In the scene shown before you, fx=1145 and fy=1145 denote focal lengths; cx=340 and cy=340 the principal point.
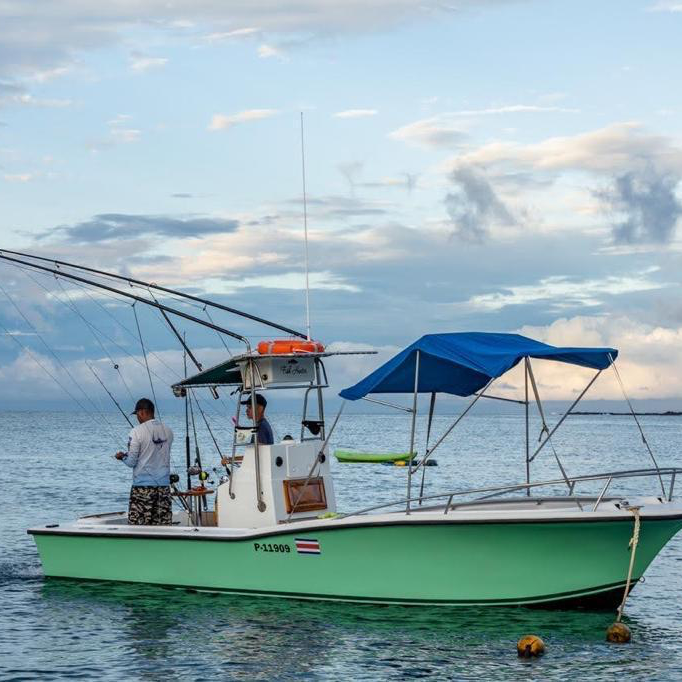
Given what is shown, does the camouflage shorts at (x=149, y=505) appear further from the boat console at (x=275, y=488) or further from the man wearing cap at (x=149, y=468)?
the boat console at (x=275, y=488)

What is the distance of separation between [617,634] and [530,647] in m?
1.39

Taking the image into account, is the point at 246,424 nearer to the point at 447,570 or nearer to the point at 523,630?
the point at 447,570

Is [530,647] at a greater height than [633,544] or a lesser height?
lesser

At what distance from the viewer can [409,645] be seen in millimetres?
12414

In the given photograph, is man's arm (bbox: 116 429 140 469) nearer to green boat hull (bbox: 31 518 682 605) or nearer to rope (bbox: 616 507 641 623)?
green boat hull (bbox: 31 518 682 605)

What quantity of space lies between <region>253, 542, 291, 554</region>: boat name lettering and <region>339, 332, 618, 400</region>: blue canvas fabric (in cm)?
196

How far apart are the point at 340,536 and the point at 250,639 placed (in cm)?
155

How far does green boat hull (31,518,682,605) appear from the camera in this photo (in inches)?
506

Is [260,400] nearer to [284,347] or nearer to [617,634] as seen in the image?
[284,347]

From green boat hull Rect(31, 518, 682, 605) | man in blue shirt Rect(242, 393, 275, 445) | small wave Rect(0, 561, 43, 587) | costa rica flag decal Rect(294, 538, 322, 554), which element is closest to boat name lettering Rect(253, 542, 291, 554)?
green boat hull Rect(31, 518, 682, 605)

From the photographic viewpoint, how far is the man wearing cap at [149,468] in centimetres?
1525

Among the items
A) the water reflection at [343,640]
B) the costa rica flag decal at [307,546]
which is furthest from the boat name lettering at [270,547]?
the water reflection at [343,640]

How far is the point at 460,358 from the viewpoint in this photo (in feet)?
44.0

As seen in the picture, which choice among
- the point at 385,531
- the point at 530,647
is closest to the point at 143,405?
the point at 385,531
